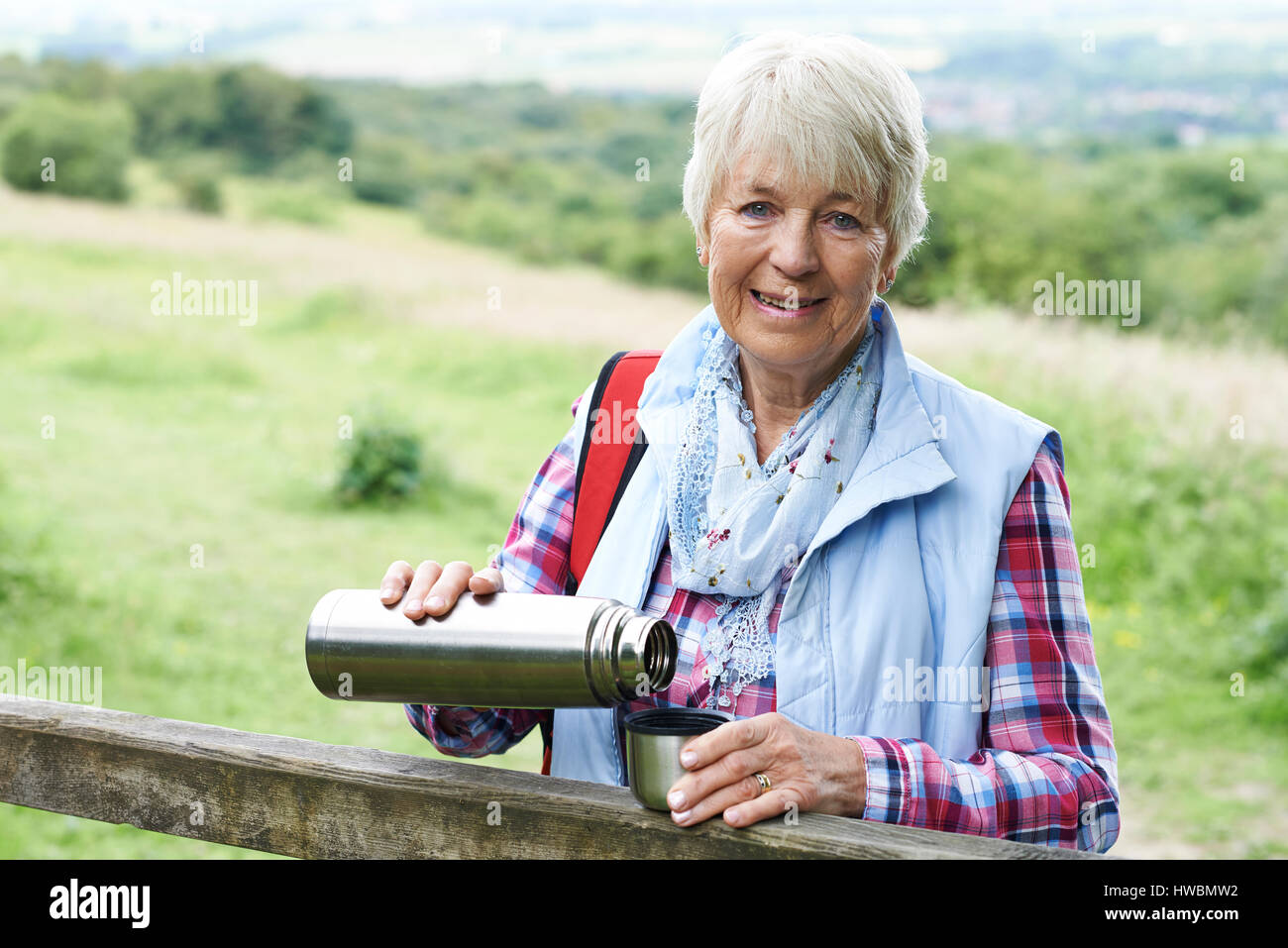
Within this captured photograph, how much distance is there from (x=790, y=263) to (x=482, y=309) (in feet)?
49.2

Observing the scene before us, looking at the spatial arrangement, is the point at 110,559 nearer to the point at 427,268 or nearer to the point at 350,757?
the point at 350,757

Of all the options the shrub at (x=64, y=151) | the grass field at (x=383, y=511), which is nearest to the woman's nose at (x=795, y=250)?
the grass field at (x=383, y=511)

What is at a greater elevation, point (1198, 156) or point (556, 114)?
point (556, 114)

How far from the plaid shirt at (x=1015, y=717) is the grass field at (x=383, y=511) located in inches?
134

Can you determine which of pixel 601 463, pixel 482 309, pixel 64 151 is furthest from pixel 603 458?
pixel 64 151

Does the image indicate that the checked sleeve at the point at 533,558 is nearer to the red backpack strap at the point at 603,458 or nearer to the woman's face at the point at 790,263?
the red backpack strap at the point at 603,458

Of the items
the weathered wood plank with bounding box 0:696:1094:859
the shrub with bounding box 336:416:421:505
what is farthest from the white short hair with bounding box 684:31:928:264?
the shrub with bounding box 336:416:421:505

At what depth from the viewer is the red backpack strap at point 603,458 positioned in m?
1.97

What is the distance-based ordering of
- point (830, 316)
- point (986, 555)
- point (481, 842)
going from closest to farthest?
point (481, 842)
point (986, 555)
point (830, 316)

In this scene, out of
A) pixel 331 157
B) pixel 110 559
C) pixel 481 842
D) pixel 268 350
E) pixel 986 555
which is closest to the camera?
pixel 481 842

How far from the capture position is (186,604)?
7.59m

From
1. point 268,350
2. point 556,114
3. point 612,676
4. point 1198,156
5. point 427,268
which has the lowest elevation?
point 612,676
